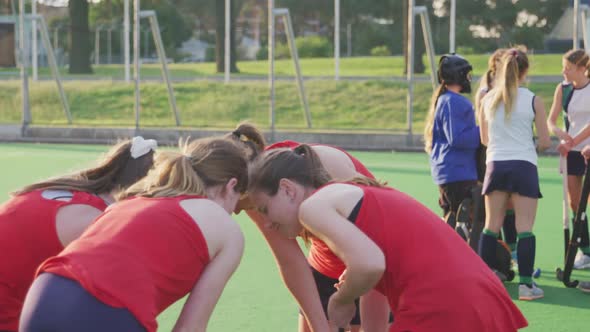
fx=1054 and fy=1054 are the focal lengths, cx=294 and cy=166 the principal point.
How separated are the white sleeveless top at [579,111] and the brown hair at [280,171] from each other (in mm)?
5110

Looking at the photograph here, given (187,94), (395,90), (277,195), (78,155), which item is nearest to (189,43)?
(187,94)

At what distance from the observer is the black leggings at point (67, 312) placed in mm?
3459

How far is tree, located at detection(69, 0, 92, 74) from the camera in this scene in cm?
2994

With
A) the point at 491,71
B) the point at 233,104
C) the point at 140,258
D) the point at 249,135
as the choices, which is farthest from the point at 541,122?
the point at 233,104

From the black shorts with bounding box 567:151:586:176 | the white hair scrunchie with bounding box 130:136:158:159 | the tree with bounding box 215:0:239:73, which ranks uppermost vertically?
the tree with bounding box 215:0:239:73

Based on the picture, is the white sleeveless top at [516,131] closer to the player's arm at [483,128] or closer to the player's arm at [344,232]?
the player's arm at [483,128]

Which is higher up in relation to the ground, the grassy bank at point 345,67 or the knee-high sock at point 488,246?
the grassy bank at point 345,67

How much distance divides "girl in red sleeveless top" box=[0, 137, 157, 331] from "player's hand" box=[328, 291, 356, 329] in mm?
942

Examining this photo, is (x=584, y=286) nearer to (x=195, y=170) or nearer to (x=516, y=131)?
(x=516, y=131)

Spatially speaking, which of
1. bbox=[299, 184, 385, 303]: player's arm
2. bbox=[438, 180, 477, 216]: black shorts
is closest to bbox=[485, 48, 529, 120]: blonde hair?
bbox=[438, 180, 477, 216]: black shorts

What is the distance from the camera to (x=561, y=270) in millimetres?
8242

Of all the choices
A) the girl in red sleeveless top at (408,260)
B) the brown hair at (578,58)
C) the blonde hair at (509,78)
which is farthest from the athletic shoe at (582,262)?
the girl in red sleeveless top at (408,260)

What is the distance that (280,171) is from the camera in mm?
4016

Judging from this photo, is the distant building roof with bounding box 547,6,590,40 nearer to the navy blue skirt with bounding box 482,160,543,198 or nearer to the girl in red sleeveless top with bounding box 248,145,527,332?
the navy blue skirt with bounding box 482,160,543,198
